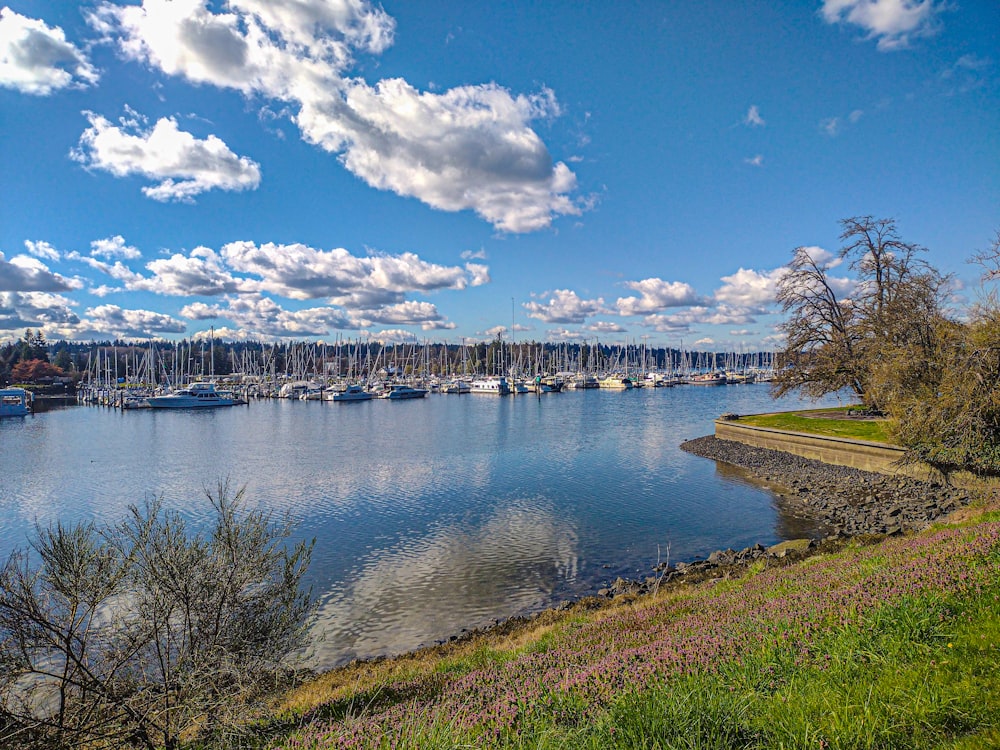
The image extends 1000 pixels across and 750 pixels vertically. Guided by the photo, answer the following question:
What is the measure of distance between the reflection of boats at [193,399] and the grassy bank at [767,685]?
106043mm

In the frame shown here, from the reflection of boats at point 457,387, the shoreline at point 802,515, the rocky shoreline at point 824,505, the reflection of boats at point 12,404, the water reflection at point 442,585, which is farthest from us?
the reflection of boats at point 457,387

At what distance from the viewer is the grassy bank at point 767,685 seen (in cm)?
460

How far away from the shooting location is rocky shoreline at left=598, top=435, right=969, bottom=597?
19312 millimetres

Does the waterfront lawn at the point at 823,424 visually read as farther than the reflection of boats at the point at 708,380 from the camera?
No

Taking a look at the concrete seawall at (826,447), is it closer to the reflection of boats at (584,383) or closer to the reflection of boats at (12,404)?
the reflection of boats at (584,383)

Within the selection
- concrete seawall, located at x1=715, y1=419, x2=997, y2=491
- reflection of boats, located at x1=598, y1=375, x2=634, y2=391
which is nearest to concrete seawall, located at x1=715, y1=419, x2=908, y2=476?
concrete seawall, located at x1=715, y1=419, x2=997, y2=491

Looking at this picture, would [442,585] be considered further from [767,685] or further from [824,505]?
[824,505]

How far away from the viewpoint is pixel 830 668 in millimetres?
5672

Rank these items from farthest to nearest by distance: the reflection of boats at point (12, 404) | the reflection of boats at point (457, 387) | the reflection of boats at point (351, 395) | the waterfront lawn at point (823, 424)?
1. the reflection of boats at point (457, 387)
2. the reflection of boats at point (351, 395)
3. the reflection of boats at point (12, 404)
4. the waterfront lawn at point (823, 424)

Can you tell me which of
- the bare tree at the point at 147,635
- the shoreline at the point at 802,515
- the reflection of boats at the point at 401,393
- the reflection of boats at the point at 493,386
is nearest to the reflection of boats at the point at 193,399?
the reflection of boats at the point at 401,393

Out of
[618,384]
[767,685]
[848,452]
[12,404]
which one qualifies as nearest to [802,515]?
[848,452]

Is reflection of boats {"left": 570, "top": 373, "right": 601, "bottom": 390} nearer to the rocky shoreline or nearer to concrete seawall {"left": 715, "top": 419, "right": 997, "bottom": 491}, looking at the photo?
concrete seawall {"left": 715, "top": 419, "right": 997, "bottom": 491}

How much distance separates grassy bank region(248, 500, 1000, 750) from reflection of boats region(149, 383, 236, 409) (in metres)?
106

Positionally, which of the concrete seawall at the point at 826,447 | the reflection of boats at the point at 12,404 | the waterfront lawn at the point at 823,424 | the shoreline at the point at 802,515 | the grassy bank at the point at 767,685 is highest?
the grassy bank at the point at 767,685
